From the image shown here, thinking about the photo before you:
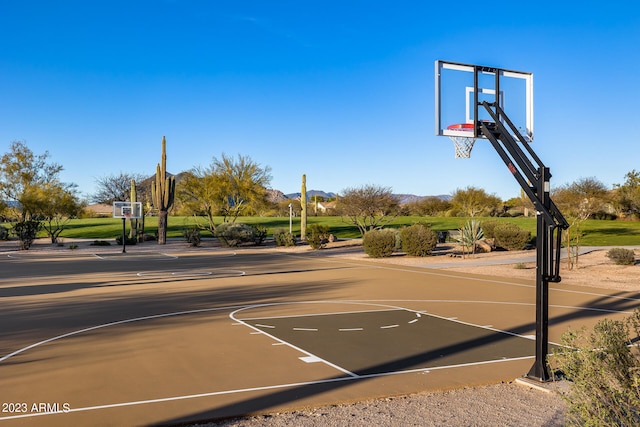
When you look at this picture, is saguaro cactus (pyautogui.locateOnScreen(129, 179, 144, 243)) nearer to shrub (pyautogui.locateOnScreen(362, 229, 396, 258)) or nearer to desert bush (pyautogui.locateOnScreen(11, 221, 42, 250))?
desert bush (pyautogui.locateOnScreen(11, 221, 42, 250))

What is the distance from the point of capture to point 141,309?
13.0 meters

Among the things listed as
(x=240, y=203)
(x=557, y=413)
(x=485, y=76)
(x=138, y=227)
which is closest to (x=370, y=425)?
(x=557, y=413)

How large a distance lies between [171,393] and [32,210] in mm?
41296

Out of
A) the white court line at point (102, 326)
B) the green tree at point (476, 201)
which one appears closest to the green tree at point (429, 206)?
the green tree at point (476, 201)

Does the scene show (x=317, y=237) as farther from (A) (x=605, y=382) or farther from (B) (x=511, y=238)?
(A) (x=605, y=382)

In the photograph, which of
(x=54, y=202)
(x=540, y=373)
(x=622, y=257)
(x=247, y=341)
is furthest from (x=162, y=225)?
(x=540, y=373)

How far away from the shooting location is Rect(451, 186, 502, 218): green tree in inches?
2655

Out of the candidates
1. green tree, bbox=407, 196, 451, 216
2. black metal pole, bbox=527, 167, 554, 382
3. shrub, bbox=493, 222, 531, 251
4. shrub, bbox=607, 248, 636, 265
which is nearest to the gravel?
black metal pole, bbox=527, 167, 554, 382

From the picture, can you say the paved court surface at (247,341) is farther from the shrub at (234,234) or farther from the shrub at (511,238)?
the shrub at (234,234)

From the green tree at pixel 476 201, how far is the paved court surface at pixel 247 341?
49.6 meters

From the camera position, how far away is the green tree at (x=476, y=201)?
221 ft

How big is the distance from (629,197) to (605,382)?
69.3 meters

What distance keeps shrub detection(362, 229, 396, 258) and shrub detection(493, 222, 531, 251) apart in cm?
670

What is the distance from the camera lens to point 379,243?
1164 inches
